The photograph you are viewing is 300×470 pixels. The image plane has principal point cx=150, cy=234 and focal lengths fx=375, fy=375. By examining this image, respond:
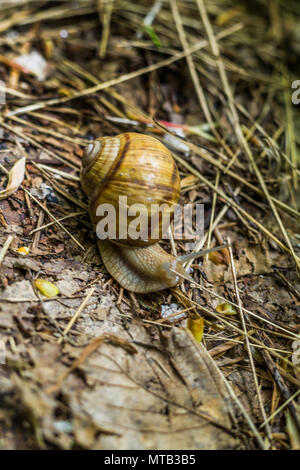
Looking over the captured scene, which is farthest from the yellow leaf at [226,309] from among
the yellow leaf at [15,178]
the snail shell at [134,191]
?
the yellow leaf at [15,178]

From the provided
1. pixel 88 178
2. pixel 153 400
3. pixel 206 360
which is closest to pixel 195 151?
pixel 88 178

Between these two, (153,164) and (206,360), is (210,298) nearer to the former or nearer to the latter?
(206,360)

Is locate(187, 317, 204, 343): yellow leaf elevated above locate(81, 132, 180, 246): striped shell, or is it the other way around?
locate(81, 132, 180, 246): striped shell

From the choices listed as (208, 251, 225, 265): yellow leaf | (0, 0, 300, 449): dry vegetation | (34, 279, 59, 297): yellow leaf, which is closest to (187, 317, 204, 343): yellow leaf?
(0, 0, 300, 449): dry vegetation

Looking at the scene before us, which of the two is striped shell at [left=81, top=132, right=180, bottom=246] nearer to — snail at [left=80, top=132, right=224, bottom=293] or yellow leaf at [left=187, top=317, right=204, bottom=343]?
snail at [left=80, top=132, right=224, bottom=293]

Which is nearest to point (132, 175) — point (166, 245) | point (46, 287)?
point (166, 245)

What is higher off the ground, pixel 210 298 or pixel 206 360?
pixel 210 298
